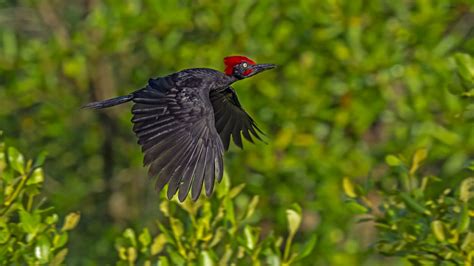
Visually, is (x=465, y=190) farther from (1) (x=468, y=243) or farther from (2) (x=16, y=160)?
(2) (x=16, y=160)

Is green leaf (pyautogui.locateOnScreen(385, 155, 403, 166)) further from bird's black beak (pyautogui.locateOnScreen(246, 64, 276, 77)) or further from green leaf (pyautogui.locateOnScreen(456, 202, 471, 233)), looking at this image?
bird's black beak (pyautogui.locateOnScreen(246, 64, 276, 77))

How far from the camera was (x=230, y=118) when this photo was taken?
5.26m

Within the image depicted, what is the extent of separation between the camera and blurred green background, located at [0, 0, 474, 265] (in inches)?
245

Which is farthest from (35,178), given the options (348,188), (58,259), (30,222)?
(348,188)

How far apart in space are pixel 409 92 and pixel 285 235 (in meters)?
1.36

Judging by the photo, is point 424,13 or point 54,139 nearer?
point 424,13

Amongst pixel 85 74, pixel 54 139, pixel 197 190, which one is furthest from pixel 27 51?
pixel 197 190

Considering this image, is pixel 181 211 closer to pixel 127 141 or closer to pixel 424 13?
pixel 424 13

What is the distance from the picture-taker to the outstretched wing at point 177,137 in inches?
158

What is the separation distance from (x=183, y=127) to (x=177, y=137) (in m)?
0.10

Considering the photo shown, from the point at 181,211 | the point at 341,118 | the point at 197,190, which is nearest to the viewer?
the point at 197,190

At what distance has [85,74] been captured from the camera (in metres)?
7.03

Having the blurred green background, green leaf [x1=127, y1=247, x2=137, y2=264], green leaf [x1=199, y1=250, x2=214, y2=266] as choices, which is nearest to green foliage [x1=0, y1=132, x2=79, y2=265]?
green leaf [x1=127, y1=247, x2=137, y2=264]

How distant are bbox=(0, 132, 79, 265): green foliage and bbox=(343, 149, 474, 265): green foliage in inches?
46.5
